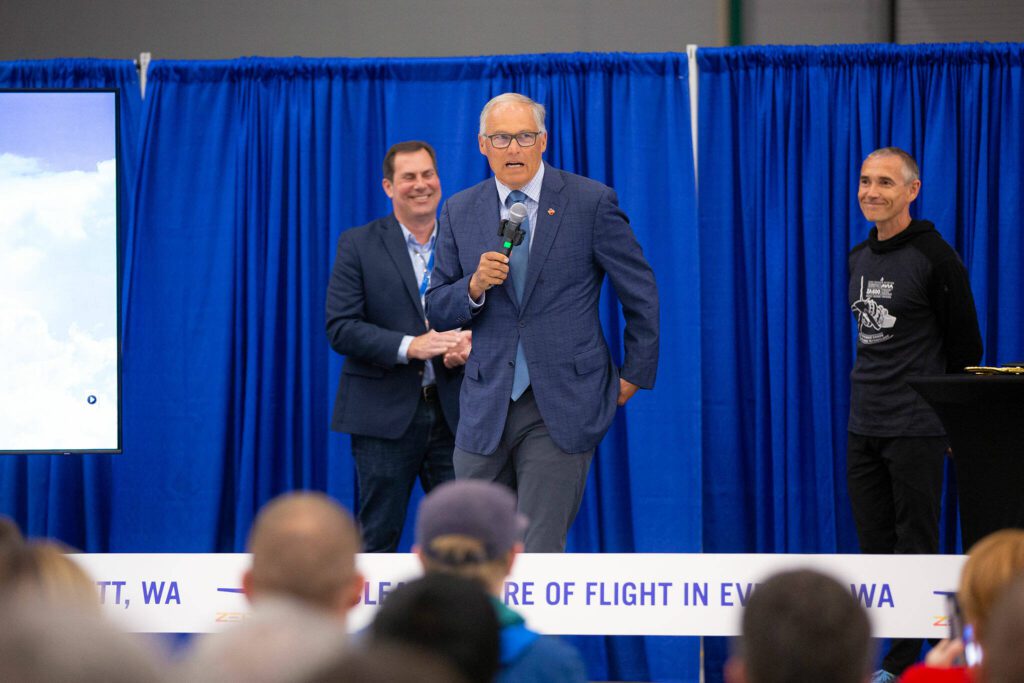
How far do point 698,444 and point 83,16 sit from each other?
3.51m

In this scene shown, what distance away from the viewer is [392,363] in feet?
14.3

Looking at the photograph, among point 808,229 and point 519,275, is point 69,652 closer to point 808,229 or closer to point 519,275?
point 519,275

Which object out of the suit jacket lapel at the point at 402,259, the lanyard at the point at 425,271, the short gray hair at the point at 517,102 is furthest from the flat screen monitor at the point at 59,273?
the short gray hair at the point at 517,102

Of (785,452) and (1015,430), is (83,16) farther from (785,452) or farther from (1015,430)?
(1015,430)

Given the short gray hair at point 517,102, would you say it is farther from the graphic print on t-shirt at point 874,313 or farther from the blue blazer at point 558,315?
the graphic print on t-shirt at point 874,313

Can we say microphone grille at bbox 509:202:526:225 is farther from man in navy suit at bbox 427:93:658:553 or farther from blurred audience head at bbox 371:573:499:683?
blurred audience head at bbox 371:573:499:683

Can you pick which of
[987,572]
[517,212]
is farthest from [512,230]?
[987,572]

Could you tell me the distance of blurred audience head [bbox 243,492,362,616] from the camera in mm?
1654

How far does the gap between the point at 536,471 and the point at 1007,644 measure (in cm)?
239

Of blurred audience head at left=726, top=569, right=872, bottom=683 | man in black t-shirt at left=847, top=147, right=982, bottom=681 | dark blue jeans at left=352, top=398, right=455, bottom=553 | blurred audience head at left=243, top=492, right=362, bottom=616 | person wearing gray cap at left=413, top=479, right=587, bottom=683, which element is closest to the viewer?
blurred audience head at left=726, top=569, right=872, bottom=683

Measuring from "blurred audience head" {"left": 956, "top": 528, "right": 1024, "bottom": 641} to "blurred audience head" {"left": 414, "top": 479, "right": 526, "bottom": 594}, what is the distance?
30.4 inches

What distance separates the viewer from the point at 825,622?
4.44ft

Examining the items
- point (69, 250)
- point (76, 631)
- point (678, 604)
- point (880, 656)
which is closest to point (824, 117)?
point (880, 656)

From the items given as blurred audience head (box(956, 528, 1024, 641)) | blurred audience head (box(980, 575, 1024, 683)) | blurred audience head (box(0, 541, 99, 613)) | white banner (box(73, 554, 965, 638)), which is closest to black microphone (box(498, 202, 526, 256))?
white banner (box(73, 554, 965, 638))
